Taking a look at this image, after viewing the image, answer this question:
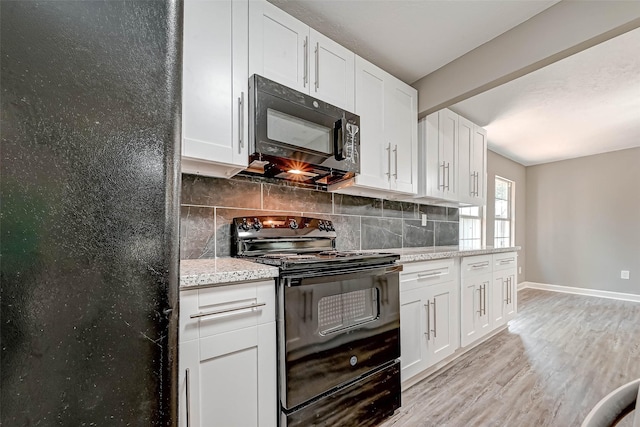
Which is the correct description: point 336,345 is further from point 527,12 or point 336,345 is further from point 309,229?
point 527,12

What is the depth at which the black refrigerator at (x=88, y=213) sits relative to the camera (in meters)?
0.30

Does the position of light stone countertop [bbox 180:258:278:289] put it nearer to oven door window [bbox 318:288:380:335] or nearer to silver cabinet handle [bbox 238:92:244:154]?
oven door window [bbox 318:288:380:335]

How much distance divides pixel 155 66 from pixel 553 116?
4.19 m

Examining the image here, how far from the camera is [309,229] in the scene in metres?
1.97

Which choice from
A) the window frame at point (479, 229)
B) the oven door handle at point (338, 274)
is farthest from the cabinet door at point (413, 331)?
the window frame at point (479, 229)

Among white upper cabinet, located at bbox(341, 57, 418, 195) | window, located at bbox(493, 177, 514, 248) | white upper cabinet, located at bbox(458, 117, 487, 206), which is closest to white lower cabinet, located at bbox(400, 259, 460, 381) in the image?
white upper cabinet, located at bbox(341, 57, 418, 195)

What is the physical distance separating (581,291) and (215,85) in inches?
249

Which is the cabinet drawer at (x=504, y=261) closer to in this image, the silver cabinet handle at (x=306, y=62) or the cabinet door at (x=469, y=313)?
the cabinet door at (x=469, y=313)

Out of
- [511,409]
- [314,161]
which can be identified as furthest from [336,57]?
[511,409]

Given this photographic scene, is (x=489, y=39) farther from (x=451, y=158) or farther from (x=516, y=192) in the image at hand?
(x=516, y=192)

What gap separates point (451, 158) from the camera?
2904 mm

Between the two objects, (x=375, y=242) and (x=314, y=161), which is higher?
(x=314, y=161)

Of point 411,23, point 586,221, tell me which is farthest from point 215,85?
point 586,221

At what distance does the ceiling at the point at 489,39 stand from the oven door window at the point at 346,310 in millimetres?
1666
